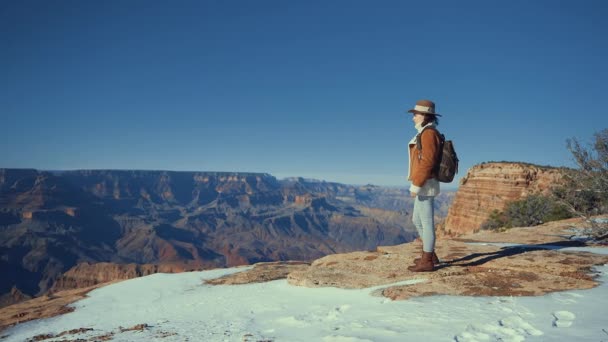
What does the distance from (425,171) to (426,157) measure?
24 centimetres

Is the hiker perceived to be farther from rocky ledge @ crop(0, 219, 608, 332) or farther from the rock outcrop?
the rock outcrop

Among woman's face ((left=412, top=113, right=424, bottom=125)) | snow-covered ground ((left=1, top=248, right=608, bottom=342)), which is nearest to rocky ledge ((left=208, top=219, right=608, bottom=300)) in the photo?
snow-covered ground ((left=1, top=248, right=608, bottom=342))

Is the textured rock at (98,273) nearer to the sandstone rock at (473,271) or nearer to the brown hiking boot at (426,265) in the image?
the sandstone rock at (473,271)

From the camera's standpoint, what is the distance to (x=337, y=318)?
15.7 ft

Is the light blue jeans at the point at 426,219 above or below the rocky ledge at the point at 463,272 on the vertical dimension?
above

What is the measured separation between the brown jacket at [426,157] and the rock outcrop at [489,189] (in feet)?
115

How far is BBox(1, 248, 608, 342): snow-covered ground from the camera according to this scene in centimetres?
378

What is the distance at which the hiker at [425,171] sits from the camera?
623 centimetres

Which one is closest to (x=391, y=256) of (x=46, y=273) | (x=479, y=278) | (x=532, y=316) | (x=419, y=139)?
(x=479, y=278)

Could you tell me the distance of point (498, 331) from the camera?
12.3 feet

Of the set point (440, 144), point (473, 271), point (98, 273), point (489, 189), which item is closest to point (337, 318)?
point (473, 271)

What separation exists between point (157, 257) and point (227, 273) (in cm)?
20590

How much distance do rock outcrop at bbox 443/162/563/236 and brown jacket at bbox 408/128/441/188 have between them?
115 ft

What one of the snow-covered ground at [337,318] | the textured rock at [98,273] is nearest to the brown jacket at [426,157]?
the snow-covered ground at [337,318]
